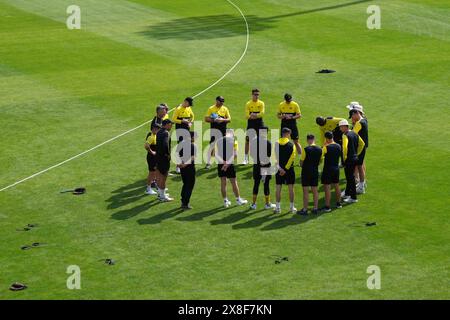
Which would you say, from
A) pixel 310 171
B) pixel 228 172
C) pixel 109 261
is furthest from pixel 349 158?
pixel 109 261

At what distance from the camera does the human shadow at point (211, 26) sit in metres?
44.2

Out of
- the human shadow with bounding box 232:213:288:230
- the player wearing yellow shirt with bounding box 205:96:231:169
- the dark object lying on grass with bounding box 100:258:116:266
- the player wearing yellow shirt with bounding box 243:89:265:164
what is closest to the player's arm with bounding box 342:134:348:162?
the human shadow with bounding box 232:213:288:230

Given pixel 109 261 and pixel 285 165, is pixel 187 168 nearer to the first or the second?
pixel 285 165

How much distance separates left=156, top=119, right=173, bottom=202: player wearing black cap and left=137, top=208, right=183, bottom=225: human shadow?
896mm

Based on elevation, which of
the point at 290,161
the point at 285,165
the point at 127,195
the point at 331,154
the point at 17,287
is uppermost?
the point at 331,154

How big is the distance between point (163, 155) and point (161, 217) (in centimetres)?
202

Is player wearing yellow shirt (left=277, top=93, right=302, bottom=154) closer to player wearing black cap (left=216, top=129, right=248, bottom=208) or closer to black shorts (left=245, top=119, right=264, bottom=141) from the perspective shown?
black shorts (left=245, top=119, right=264, bottom=141)

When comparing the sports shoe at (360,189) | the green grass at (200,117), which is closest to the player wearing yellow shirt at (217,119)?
the green grass at (200,117)

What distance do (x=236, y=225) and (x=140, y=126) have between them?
955 cm

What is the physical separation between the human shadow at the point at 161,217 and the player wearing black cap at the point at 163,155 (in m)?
0.90

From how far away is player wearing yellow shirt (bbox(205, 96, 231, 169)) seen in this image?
27.0m

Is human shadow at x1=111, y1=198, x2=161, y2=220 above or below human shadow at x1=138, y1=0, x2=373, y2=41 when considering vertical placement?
below

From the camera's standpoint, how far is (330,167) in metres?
23.9
